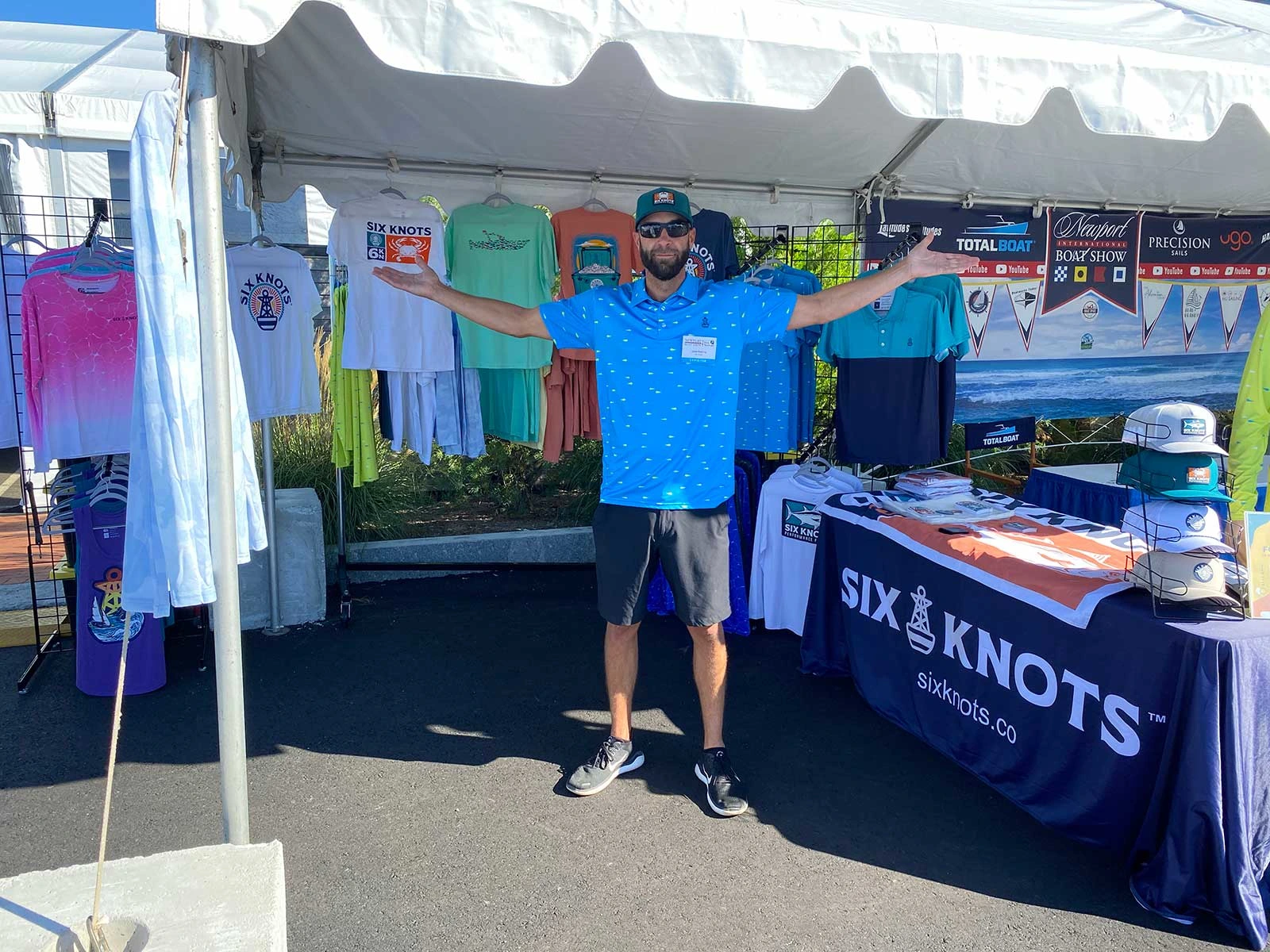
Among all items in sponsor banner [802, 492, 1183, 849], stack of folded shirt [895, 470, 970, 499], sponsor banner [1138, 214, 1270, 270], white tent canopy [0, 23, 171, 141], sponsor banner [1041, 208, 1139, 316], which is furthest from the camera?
white tent canopy [0, 23, 171, 141]

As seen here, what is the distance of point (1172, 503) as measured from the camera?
2504 mm

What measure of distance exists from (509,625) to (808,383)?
2.12 meters

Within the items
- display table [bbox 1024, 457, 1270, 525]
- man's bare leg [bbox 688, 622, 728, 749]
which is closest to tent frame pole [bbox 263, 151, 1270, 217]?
display table [bbox 1024, 457, 1270, 525]

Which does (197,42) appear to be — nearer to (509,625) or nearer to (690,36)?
(690,36)

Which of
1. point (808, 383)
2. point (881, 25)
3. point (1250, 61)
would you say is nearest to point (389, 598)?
point (808, 383)

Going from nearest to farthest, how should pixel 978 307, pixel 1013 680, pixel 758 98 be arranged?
1. pixel 758 98
2. pixel 1013 680
3. pixel 978 307

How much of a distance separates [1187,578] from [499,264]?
330 cm

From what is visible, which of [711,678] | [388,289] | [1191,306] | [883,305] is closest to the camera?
[711,678]

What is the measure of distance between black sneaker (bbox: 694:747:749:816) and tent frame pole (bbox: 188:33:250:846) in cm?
153

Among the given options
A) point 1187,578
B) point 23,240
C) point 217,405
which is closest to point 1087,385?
point 1187,578

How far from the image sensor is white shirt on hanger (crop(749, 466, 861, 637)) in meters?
4.35

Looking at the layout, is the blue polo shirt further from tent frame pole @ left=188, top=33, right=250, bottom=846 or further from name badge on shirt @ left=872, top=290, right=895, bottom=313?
name badge on shirt @ left=872, top=290, right=895, bottom=313

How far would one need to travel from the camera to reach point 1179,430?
2465 millimetres

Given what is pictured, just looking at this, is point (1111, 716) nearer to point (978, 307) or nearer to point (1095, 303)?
point (978, 307)
